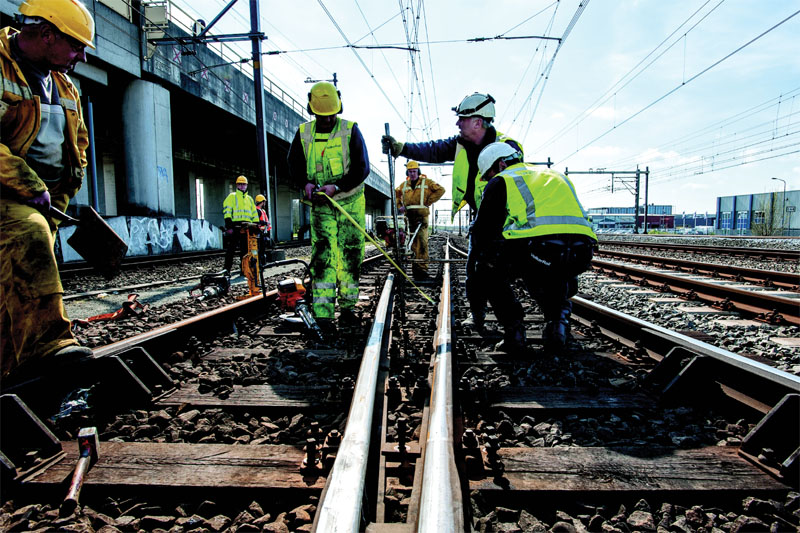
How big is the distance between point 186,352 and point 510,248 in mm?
2568

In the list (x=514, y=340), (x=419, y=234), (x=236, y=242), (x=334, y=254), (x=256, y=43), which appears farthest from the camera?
(x=256, y=43)

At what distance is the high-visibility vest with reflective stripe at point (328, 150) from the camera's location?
174 inches

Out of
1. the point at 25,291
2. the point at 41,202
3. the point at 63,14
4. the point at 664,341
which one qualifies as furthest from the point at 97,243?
the point at 664,341

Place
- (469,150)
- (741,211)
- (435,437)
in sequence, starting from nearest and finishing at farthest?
(435,437), (469,150), (741,211)

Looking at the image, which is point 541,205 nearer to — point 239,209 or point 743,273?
point 239,209

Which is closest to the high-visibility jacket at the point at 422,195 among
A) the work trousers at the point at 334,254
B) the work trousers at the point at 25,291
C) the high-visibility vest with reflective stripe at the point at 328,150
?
the work trousers at the point at 334,254

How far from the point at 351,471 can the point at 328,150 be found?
351 cm

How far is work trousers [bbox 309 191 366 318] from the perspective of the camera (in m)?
4.27

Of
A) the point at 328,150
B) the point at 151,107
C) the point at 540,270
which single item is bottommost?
the point at 540,270

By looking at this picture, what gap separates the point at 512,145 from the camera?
411cm

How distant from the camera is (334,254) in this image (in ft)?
14.5

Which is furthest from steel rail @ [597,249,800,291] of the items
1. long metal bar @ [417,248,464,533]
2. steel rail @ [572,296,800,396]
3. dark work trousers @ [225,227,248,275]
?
dark work trousers @ [225,227,248,275]

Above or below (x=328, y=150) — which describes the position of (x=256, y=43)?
above

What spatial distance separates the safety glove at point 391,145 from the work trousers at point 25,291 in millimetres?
3188
